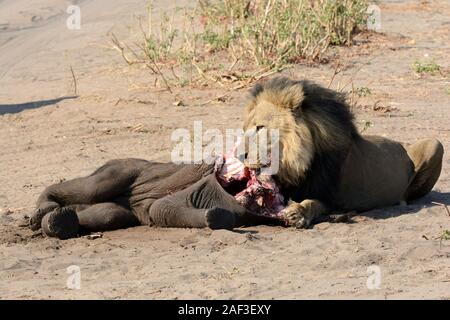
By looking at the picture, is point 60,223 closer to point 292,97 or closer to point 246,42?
point 292,97

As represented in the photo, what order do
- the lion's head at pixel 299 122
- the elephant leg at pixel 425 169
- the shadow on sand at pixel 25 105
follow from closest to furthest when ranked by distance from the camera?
the lion's head at pixel 299 122
the elephant leg at pixel 425 169
the shadow on sand at pixel 25 105

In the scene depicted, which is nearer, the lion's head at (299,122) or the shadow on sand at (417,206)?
the lion's head at (299,122)

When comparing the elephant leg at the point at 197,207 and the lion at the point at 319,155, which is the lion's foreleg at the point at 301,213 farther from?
the elephant leg at the point at 197,207

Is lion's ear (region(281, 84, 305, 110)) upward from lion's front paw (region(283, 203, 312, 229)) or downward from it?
upward

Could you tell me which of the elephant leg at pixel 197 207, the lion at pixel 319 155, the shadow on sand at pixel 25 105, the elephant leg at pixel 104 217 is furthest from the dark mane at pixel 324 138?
the shadow on sand at pixel 25 105

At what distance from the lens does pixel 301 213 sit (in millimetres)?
7309

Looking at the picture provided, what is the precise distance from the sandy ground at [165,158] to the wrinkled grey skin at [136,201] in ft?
0.37

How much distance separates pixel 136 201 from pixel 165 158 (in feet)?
5.72

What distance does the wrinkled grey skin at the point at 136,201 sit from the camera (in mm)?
7355

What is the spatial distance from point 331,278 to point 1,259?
6.86 feet

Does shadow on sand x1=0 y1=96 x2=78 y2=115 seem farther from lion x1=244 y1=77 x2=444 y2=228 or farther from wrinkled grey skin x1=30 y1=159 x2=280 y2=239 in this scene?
lion x1=244 y1=77 x2=444 y2=228

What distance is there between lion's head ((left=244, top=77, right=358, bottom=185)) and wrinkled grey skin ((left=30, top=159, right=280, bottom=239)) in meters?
0.50

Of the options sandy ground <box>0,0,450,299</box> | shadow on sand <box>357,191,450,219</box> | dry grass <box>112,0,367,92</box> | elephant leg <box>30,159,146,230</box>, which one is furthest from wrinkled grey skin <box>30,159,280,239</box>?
dry grass <box>112,0,367,92</box>

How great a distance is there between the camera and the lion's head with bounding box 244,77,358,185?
7246 millimetres
